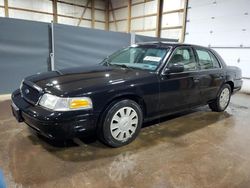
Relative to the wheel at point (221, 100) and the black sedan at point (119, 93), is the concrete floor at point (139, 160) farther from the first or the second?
the wheel at point (221, 100)

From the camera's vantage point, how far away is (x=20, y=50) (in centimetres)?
467

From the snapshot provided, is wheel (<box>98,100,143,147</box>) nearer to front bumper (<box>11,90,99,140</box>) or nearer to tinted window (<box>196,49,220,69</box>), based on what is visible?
front bumper (<box>11,90,99,140</box>)

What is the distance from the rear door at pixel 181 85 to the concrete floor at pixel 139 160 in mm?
421

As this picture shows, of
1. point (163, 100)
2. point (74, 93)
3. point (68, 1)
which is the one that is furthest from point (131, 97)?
point (68, 1)

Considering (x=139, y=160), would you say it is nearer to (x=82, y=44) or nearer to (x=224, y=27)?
(x=82, y=44)

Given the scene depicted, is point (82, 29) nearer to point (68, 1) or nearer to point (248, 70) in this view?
point (248, 70)

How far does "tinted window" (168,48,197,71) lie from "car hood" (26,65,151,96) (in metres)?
0.59

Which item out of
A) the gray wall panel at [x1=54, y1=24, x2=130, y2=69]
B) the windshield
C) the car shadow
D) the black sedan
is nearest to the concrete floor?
the car shadow

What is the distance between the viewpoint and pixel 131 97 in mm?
2578

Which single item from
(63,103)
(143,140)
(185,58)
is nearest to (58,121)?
(63,103)

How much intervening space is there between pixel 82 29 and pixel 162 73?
356 cm

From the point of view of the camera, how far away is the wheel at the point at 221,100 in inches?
157

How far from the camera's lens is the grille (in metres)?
2.25

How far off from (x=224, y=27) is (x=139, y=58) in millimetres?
5488
